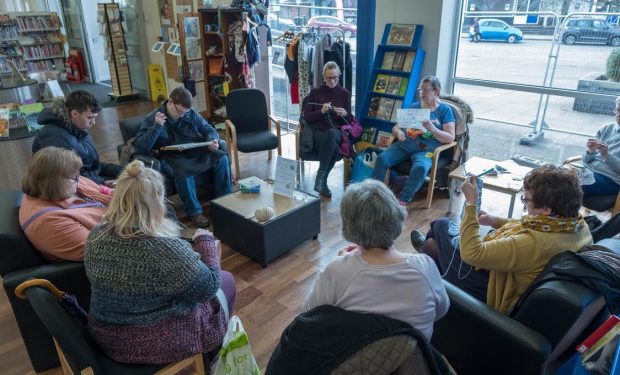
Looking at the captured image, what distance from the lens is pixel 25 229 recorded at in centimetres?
180

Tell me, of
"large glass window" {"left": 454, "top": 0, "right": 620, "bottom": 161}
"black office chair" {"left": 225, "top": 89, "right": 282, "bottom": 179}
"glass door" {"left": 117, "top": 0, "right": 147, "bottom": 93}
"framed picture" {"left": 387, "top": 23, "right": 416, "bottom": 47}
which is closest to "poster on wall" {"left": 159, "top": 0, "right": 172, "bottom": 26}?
"glass door" {"left": 117, "top": 0, "right": 147, "bottom": 93}

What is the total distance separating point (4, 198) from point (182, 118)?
1640 millimetres

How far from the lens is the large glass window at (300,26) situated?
495cm

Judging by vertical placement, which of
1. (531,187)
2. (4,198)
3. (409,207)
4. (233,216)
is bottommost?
(409,207)

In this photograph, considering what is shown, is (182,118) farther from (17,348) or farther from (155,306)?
(155,306)

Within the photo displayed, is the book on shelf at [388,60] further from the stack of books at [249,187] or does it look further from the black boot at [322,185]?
the stack of books at [249,187]

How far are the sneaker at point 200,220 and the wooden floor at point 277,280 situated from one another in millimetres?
403

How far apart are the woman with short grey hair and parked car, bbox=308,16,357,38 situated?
415 centimetres

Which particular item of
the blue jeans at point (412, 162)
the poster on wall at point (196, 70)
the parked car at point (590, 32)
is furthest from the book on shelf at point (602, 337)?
the poster on wall at point (196, 70)

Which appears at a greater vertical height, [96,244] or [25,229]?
[96,244]

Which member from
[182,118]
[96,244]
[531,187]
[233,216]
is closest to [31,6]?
[182,118]

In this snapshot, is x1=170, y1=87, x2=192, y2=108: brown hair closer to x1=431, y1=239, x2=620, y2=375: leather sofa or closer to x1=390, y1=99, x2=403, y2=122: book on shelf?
x1=390, y1=99, x2=403, y2=122: book on shelf

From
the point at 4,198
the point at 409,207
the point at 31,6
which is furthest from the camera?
the point at 31,6

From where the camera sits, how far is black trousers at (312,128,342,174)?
4004 mm
